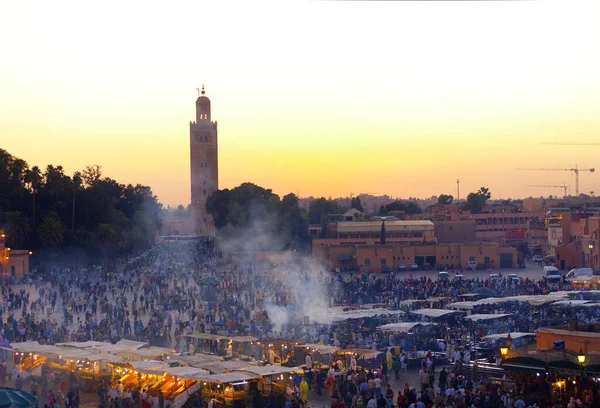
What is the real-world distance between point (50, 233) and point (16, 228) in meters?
2.12

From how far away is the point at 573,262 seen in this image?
4753 centimetres

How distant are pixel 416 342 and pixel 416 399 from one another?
6.27m

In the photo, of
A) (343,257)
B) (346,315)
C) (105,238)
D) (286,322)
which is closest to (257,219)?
(105,238)

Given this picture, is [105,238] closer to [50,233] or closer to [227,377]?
[50,233]

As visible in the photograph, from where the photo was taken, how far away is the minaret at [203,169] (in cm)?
8638

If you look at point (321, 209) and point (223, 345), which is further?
point (321, 209)

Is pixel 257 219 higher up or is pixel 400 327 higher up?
pixel 257 219

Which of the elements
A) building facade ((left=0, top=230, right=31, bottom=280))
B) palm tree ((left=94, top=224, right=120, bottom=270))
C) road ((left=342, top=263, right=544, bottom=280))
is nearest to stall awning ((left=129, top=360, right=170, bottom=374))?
building facade ((left=0, top=230, right=31, bottom=280))

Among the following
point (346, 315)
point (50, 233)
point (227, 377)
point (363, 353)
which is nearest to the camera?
point (227, 377)

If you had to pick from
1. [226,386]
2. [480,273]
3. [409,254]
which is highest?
[409,254]

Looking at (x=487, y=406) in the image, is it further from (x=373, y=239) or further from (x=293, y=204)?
(x=293, y=204)

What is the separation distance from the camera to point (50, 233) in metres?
48.7

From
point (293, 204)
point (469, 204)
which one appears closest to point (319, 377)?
point (293, 204)

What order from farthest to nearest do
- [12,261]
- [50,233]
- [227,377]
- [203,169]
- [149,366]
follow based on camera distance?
[203,169]
[50,233]
[12,261]
[149,366]
[227,377]
